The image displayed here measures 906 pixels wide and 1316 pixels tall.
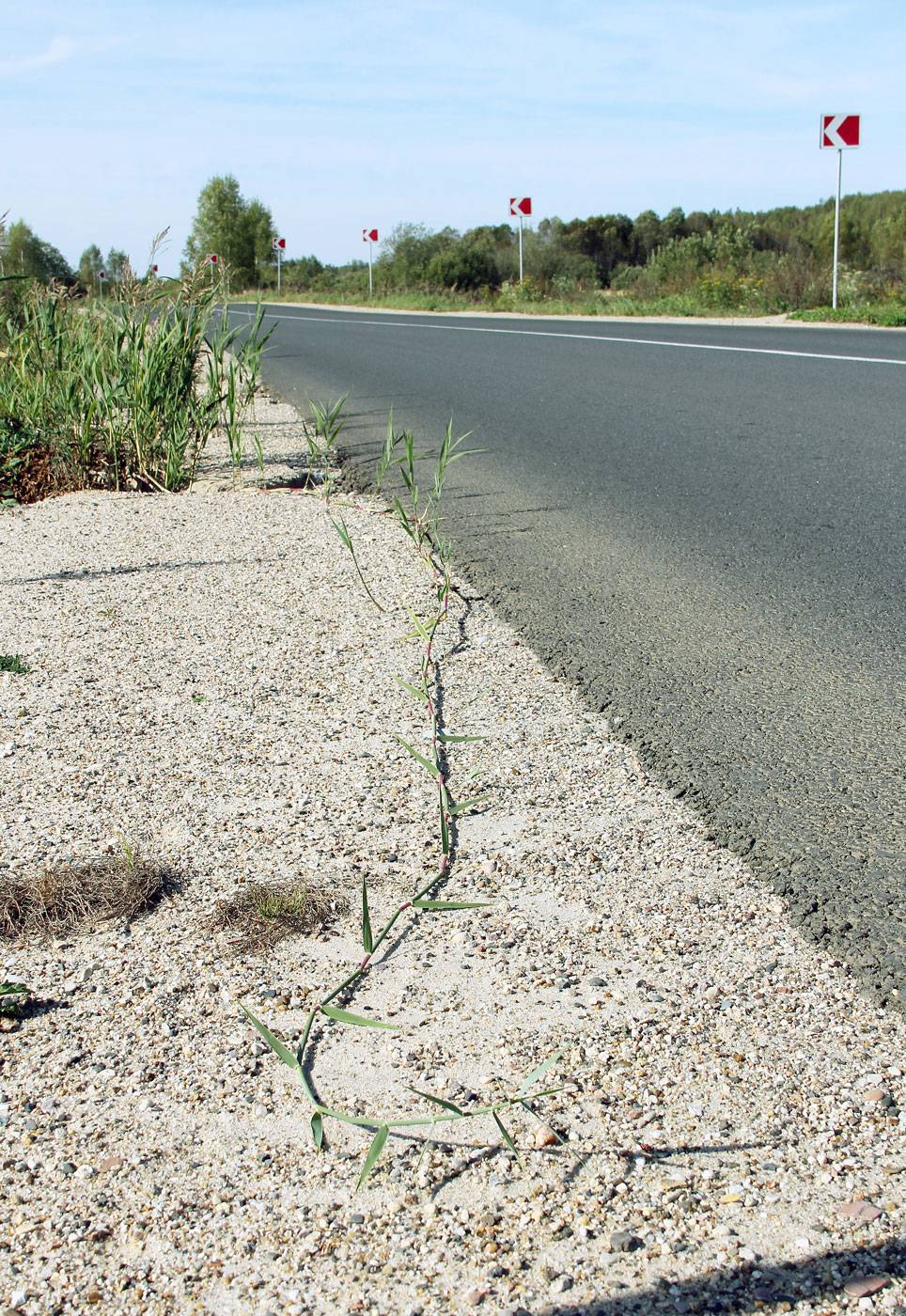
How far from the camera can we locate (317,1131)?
1542 mm

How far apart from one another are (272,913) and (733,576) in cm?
262

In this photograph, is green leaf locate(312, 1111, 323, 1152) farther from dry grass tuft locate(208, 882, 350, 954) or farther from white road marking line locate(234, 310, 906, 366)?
white road marking line locate(234, 310, 906, 366)

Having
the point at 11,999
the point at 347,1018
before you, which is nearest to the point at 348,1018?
the point at 347,1018

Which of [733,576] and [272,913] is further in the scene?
[733,576]

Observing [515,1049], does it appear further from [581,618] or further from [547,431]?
[547,431]

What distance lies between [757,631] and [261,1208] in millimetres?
2559

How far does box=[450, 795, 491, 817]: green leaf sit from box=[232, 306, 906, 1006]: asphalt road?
0.46 m

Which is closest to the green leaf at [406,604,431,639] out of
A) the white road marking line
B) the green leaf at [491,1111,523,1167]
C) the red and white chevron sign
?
the green leaf at [491,1111,523,1167]

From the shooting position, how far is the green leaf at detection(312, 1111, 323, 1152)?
1.53 metres

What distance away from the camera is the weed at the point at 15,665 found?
336 centimetres

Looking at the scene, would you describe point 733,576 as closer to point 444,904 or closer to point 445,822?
point 445,822

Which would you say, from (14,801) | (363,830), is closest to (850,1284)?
(363,830)

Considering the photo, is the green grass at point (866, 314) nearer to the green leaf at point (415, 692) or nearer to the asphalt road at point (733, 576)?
the asphalt road at point (733, 576)

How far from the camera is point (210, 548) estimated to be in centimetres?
477
